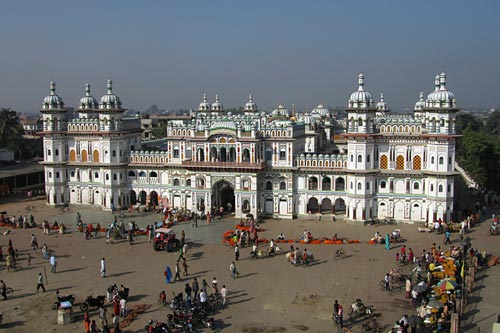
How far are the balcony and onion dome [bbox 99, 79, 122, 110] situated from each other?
8.77m

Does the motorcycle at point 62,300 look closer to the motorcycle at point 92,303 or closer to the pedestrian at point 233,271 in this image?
the motorcycle at point 92,303

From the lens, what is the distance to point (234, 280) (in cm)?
2992

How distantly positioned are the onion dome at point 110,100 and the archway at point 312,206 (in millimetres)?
19283

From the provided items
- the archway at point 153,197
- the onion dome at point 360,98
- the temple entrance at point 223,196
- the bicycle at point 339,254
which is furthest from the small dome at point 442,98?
the archway at point 153,197

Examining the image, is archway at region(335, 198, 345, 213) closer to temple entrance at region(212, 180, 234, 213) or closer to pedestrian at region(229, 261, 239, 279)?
temple entrance at region(212, 180, 234, 213)

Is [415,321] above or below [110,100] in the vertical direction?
below

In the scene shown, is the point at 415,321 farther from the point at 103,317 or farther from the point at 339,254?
the point at 103,317

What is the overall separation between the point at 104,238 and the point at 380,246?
19.3 m

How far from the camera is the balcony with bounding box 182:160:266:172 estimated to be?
4544 cm

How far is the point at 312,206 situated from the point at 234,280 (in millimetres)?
19055

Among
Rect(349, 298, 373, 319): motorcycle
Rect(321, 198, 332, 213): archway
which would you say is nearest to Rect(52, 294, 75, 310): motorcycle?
Rect(349, 298, 373, 319): motorcycle

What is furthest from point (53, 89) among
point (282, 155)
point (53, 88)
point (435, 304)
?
point (435, 304)

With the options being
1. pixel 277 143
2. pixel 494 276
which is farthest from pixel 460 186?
pixel 494 276

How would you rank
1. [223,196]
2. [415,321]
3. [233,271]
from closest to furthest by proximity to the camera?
[415,321] → [233,271] → [223,196]
